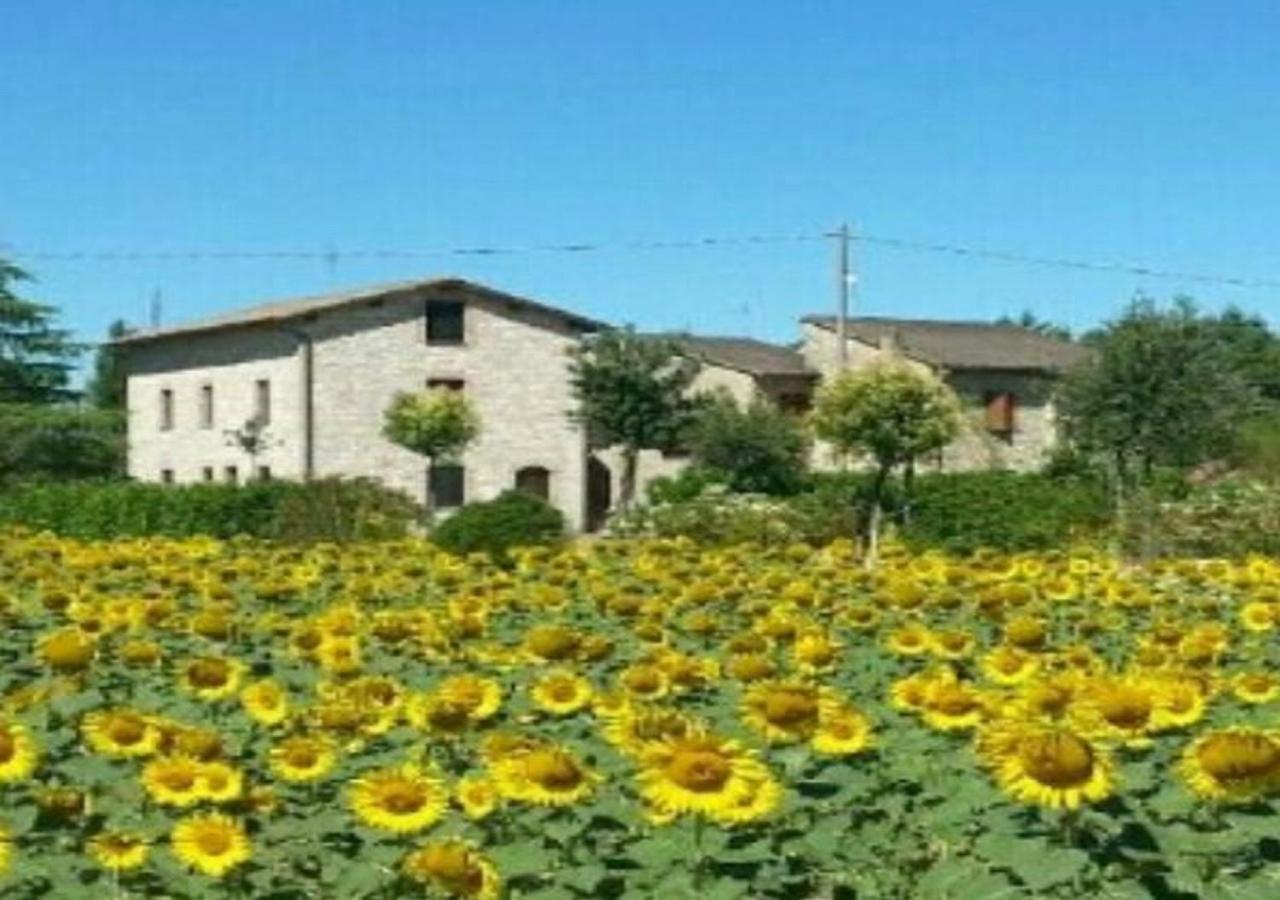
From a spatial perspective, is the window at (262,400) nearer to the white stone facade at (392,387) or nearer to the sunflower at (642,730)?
the white stone facade at (392,387)

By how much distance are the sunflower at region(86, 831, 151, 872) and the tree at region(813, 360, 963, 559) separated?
2921cm

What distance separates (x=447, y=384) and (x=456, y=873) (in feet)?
151

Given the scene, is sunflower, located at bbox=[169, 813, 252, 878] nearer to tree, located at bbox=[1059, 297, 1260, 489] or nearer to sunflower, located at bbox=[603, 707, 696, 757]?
sunflower, located at bbox=[603, 707, 696, 757]

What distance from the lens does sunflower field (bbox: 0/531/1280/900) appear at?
166 inches

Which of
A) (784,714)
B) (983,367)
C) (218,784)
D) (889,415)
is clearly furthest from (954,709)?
(983,367)

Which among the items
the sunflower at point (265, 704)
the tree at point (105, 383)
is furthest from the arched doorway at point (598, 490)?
the sunflower at point (265, 704)

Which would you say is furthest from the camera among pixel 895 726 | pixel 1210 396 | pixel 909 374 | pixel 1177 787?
pixel 1210 396

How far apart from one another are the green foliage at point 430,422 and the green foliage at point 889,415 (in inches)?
514

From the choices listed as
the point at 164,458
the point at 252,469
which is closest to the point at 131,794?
the point at 252,469

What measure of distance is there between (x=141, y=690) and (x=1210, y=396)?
1360 inches

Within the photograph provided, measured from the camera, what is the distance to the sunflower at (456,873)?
409 centimetres

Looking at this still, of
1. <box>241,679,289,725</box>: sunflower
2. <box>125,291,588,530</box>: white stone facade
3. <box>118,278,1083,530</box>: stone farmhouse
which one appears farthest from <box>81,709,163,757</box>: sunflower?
<box>125,291,588,530</box>: white stone facade

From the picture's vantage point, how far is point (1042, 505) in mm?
35844

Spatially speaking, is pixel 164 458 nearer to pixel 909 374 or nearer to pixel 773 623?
pixel 909 374
